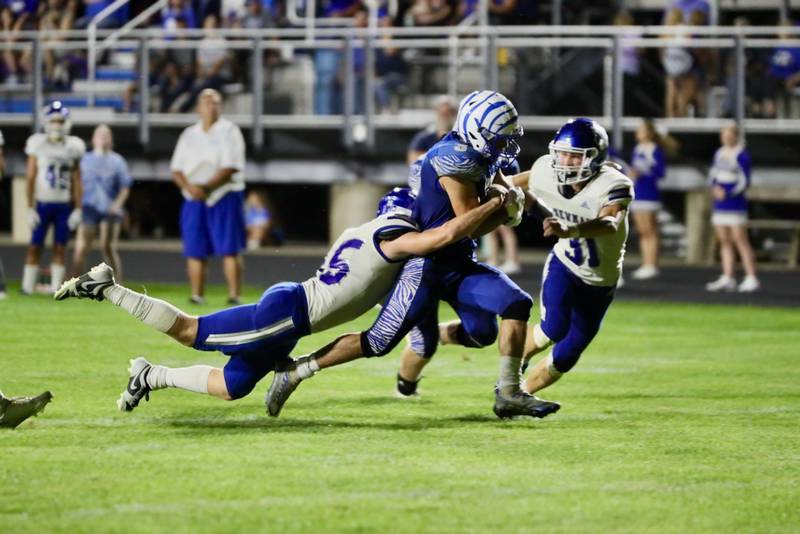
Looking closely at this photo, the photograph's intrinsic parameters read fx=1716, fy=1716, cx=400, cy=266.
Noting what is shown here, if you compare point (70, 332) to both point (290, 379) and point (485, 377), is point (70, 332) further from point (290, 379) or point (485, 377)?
point (290, 379)

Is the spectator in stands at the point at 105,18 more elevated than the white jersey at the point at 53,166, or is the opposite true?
the spectator in stands at the point at 105,18

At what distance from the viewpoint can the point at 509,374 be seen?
8.34 metres

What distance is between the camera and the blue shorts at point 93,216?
1692 cm

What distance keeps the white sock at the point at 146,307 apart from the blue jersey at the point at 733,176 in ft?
36.3

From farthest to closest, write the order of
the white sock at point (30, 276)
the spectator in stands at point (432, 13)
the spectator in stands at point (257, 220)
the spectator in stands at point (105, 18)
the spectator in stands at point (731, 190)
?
the spectator in stands at point (105, 18)
the spectator in stands at point (257, 220)
the spectator in stands at point (432, 13)
the spectator in stands at point (731, 190)
the white sock at point (30, 276)

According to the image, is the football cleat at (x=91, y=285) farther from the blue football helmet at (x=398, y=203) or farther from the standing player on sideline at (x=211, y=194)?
the standing player on sideline at (x=211, y=194)

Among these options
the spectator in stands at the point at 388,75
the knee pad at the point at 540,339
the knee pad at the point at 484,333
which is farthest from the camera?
the spectator in stands at the point at 388,75

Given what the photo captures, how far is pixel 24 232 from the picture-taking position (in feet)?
78.7

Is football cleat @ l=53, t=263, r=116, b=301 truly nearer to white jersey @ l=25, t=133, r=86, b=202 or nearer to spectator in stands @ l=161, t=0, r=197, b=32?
white jersey @ l=25, t=133, r=86, b=202

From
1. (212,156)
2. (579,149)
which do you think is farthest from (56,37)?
(579,149)

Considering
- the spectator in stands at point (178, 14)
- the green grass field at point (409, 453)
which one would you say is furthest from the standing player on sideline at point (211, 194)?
the spectator in stands at point (178, 14)

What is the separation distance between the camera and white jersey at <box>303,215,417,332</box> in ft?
26.1

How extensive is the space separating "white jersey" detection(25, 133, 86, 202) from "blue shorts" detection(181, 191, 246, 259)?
1718 millimetres

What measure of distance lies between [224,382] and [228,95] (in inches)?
561
